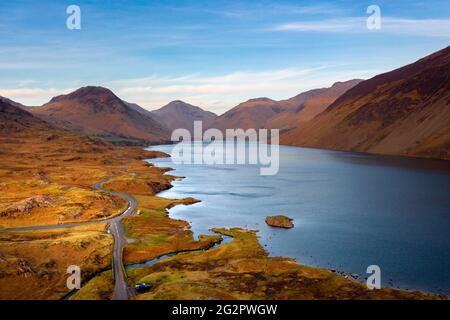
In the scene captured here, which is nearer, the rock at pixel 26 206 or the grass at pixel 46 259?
the grass at pixel 46 259

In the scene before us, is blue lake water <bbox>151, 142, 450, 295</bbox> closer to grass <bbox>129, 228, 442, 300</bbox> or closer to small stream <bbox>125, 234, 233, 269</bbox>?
grass <bbox>129, 228, 442, 300</bbox>

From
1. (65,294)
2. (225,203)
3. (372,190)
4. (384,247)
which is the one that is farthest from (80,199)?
(372,190)

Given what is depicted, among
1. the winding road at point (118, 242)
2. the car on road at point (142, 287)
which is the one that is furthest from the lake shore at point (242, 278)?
the winding road at point (118, 242)

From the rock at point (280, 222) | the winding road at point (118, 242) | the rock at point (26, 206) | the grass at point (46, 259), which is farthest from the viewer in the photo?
the rock at point (26, 206)

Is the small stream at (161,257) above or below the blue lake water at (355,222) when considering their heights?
below

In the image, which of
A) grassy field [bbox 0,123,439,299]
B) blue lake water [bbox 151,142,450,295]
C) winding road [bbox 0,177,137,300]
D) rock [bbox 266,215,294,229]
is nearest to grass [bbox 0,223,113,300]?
grassy field [bbox 0,123,439,299]

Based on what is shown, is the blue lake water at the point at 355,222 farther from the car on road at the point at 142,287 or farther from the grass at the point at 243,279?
the car on road at the point at 142,287

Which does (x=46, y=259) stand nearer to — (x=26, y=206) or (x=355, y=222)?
(x=26, y=206)

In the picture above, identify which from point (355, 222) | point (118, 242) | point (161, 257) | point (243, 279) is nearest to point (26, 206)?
point (118, 242)

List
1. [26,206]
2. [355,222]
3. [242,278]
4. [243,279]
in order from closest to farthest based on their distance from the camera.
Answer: [243,279]
[242,278]
[355,222]
[26,206]
